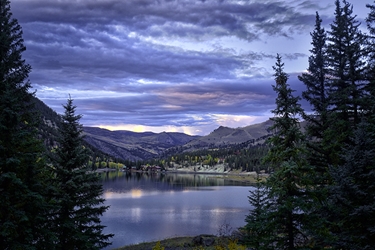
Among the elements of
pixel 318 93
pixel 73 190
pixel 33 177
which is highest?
pixel 318 93

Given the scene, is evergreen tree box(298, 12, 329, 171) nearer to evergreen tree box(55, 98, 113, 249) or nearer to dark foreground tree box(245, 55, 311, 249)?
dark foreground tree box(245, 55, 311, 249)

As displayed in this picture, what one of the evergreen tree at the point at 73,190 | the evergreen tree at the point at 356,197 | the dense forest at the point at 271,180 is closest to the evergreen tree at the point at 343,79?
the dense forest at the point at 271,180

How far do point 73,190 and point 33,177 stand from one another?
131 inches

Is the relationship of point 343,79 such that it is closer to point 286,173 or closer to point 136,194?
point 286,173

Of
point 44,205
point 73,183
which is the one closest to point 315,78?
point 73,183

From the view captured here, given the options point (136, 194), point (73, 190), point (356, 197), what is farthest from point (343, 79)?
point (136, 194)

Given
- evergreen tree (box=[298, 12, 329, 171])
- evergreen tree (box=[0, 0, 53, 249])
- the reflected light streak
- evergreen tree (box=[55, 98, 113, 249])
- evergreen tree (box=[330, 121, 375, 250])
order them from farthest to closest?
the reflected light streak → evergreen tree (box=[298, 12, 329, 171]) → evergreen tree (box=[55, 98, 113, 249]) → evergreen tree (box=[330, 121, 375, 250]) → evergreen tree (box=[0, 0, 53, 249])

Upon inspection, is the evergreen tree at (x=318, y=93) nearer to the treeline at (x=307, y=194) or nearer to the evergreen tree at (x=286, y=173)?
the treeline at (x=307, y=194)

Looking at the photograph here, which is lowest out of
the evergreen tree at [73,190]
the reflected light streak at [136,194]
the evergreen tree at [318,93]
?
the reflected light streak at [136,194]

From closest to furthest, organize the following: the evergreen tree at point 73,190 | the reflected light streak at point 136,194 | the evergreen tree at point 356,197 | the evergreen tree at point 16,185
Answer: the evergreen tree at point 16,185
the evergreen tree at point 356,197
the evergreen tree at point 73,190
the reflected light streak at point 136,194

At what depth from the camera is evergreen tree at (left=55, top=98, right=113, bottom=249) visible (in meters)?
18.7

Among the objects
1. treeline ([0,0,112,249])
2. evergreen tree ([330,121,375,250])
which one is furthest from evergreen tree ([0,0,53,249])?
evergreen tree ([330,121,375,250])

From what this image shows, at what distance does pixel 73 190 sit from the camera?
63.2 feet

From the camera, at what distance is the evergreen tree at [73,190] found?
1873 cm
